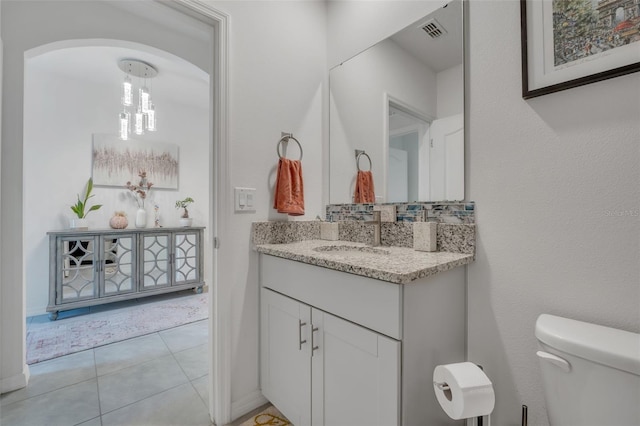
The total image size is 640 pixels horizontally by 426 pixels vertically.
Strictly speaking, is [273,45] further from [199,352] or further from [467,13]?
[199,352]

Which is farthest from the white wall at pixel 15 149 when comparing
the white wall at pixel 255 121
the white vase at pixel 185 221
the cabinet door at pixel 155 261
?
the white vase at pixel 185 221

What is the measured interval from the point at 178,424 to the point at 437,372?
4.46 feet

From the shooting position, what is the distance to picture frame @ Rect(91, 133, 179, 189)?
3312 mm

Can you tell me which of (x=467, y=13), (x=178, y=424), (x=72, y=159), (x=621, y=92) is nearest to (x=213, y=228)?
(x=178, y=424)

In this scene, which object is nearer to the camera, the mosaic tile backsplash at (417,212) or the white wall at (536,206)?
the white wall at (536,206)

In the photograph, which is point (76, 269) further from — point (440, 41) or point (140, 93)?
point (440, 41)

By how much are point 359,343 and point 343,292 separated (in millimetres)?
181

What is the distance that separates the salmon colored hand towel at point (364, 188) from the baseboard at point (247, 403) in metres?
1.22

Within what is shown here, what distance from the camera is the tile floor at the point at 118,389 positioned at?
4.85 ft

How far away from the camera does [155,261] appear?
130 inches

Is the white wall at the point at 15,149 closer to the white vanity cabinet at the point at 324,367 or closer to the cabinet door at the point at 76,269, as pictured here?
the cabinet door at the point at 76,269

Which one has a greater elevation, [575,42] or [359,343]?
[575,42]

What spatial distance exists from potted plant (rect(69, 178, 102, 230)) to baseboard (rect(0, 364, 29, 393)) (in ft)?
5.45

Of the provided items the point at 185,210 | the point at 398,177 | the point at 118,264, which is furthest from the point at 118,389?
the point at 185,210
